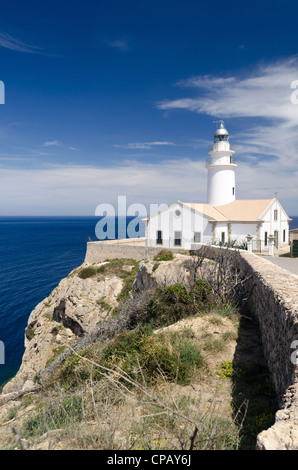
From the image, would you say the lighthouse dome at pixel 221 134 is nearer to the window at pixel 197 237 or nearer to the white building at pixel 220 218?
the white building at pixel 220 218

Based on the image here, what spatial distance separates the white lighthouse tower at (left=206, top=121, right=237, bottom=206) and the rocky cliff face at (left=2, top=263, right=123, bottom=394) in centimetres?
1594

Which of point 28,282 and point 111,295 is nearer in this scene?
point 111,295

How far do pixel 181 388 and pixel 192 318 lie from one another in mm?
3330

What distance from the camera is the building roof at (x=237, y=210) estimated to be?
2808 centimetres

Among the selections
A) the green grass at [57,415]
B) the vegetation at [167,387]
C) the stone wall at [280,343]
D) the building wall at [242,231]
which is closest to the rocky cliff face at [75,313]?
the vegetation at [167,387]

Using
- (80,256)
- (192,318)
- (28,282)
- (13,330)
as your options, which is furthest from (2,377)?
(80,256)

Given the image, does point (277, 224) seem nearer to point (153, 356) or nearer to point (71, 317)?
point (71, 317)

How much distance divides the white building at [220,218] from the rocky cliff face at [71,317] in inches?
326

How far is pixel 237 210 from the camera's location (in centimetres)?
2988

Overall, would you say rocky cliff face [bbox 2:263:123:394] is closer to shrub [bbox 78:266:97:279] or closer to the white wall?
shrub [bbox 78:266:97:279]

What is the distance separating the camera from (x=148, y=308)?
10094 mm

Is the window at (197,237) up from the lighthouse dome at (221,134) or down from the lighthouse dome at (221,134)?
down

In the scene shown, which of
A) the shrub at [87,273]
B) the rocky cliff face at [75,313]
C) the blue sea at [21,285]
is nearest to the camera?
the rocky cliff face at [75,313]

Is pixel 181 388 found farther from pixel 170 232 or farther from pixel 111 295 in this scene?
pixel 170 232
